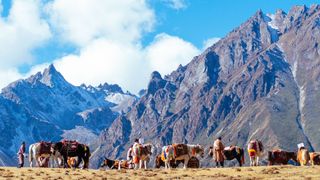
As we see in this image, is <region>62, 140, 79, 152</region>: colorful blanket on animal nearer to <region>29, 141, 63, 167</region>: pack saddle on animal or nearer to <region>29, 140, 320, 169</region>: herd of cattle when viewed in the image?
<region>29, 140, 320, 169</region>: herd of cattle

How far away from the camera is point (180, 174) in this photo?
51.8 metres

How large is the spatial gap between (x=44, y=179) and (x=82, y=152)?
19.2 m

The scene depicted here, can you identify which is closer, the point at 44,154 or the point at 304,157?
the point at 44,154

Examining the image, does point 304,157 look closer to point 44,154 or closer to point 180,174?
point 180,174

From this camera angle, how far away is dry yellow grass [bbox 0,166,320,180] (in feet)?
160

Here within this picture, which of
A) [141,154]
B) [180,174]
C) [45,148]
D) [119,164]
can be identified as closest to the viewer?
[180,174]

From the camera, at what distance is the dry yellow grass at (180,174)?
160 feet

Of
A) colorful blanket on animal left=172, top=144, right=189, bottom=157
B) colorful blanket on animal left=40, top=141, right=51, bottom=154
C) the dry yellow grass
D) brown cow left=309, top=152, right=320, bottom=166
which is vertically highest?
colorful blanket on animal left=40, top=141, right=51, bottom=154

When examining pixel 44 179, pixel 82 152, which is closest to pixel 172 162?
pixel 82 152

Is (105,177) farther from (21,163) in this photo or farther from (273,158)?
(273,158)

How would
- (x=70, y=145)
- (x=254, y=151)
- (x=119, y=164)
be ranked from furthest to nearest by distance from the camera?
(x=119, y=164), (x=254, y=151), (x=70, y=145)

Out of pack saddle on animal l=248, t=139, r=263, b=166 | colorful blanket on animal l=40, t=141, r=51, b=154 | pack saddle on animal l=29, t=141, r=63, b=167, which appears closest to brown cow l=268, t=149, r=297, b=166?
pack saddle on animal l=248, t=139, r=263, b=166

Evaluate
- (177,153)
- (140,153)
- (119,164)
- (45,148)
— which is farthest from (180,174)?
(119,164)

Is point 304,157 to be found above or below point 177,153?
below
